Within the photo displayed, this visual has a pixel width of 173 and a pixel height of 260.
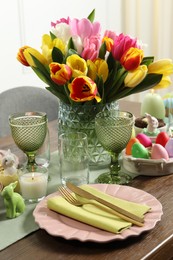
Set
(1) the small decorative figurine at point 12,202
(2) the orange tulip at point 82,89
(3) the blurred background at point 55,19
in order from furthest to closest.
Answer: (3) the blurred background at point 55,19 < (2) the orange tulip at point 82,89 < (1) the small decorative figurine at point 12,202

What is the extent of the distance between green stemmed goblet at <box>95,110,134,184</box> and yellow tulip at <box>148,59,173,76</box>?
157 millimetres

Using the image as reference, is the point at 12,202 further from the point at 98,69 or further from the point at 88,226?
the point at 98,69

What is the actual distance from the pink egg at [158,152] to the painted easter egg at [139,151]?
0.7 inches

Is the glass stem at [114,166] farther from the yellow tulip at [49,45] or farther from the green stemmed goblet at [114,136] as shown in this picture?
the yellow tulip at [49,45]

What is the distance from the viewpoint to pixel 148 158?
3.74 ft

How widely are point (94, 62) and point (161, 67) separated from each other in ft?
0.61

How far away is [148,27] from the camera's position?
3.06 meters

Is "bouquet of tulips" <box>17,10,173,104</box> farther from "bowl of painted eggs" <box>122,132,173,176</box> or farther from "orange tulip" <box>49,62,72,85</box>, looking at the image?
"bowl of painted eggs" <box>122,132,173,176</box>

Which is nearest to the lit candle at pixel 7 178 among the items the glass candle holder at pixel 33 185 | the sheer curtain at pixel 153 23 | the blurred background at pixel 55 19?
the glass candle holder at pixel 33 185

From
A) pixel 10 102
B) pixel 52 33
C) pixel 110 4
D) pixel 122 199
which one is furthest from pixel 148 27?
pixel 122 199

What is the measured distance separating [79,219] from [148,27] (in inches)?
93.6

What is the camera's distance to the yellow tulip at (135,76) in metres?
1.11

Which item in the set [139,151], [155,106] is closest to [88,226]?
[139,151]

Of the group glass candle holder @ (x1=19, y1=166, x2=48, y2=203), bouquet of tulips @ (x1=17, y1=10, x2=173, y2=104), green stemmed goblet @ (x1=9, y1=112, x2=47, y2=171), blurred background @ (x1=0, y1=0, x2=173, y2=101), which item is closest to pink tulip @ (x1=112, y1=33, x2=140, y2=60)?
bouquet of tulips @ (x1=17, y1=10, x2=173, y2=104)
